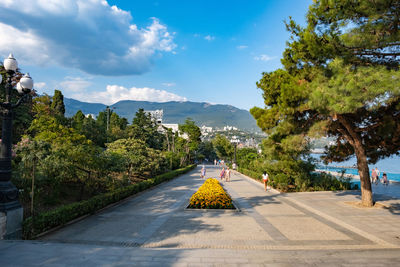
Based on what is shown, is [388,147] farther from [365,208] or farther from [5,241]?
[5,241]

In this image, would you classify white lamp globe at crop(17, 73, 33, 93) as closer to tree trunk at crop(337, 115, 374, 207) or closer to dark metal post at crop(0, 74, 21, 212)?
dark metal post at crop(0, 74, 21, 212)

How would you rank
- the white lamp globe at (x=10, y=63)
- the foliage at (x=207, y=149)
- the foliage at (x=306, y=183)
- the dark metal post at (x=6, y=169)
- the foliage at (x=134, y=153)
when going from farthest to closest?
1. the foliage at (x=207, y=149)
2. the foliage at (x=306, y=183)
3. the foliage at (x=134, y=153)
4. the white lamp globe at (x=10, y=63)
5. the dark metal post at (x=6, y=169)

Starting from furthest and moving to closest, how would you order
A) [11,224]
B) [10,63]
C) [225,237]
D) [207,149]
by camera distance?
[207,149] → [225,237] → [10,63] → [11,224]

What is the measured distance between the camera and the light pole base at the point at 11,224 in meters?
6.11

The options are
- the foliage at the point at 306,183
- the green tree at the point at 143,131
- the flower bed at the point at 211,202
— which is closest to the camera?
the flower bed at the point at 211,202

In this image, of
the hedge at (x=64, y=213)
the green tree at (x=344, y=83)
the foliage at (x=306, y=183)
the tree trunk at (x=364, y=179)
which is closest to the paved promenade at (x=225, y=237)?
the hedge at (x=64, y=213)

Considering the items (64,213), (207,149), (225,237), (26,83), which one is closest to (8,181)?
(64,213)

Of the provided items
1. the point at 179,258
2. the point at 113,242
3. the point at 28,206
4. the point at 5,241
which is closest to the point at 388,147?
the point at 179,258

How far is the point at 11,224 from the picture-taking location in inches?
248

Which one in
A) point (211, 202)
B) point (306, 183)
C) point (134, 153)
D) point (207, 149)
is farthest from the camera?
point (207, 149)

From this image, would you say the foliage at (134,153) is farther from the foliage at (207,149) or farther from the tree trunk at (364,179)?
the foliage at (207,149)

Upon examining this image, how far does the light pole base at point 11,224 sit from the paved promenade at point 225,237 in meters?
0.56

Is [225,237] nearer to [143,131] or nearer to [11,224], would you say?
[11,224]

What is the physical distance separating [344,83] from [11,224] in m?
10.2
